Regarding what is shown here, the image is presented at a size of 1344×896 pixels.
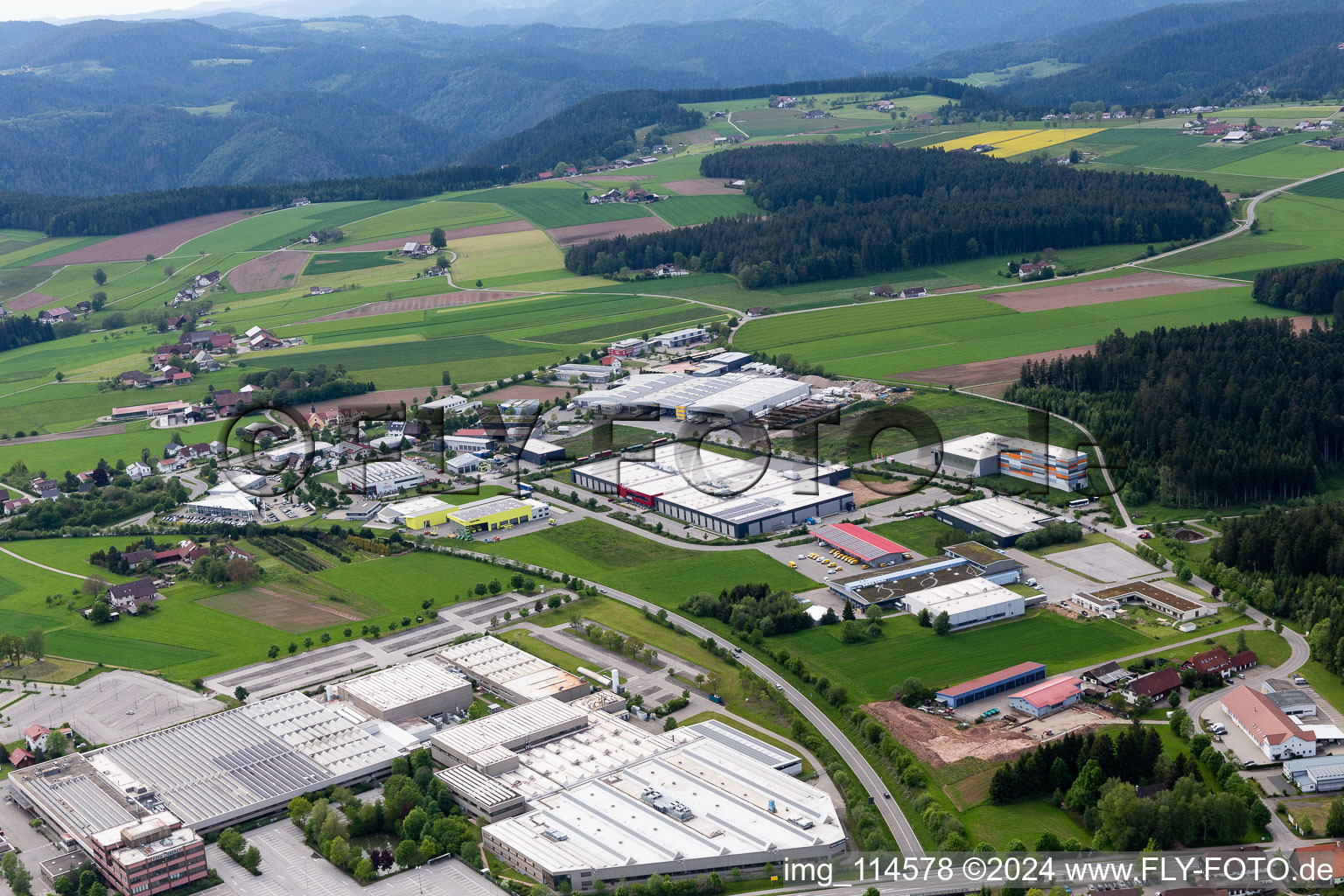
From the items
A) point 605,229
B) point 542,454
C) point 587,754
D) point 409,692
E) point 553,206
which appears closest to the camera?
point 587,754

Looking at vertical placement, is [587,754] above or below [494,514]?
below

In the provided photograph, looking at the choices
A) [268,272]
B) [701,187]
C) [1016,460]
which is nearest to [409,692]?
[1016,460]

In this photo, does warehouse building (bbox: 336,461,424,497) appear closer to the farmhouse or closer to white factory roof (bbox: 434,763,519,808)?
white factory roof (bbox: 434,763,519,808)

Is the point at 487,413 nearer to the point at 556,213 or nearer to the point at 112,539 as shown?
the point at 112,539

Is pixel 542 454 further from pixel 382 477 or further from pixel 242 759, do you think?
pixel 242 759

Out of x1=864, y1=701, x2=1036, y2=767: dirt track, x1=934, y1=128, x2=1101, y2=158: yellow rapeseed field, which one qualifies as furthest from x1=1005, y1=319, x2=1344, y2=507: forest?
x1=934, y1=128, x2=1101, y2=158: yellow rapeseed field

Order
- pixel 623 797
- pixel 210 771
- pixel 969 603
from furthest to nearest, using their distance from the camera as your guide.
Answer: pixel 969 603 → pixel 210 771 → pixel 623 797

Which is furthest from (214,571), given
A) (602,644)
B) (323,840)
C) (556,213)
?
(556,213)
